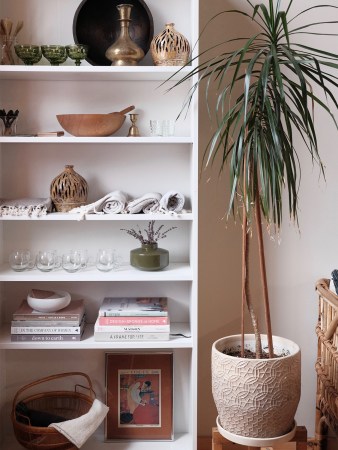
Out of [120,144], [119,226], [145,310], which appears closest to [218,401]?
[145,310]

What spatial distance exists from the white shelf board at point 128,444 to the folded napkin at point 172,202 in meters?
1.03

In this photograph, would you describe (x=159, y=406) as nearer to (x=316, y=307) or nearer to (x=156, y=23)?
(x=316, y=307)

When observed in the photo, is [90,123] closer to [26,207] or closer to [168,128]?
[168,128]

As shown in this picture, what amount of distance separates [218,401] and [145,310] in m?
0.55

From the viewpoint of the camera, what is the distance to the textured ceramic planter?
2.37 metres

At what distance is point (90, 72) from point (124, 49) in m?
0.17

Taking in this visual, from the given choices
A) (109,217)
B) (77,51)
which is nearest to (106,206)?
(109,217)

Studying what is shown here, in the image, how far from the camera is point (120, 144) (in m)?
3.01

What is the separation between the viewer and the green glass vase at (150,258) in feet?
9.36

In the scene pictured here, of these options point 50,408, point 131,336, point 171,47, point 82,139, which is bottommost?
point 50,408

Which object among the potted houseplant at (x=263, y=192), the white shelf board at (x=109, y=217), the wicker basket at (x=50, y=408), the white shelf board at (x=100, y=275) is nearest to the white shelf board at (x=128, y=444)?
the wicker basket at (x=50, y=408)

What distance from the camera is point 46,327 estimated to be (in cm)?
286

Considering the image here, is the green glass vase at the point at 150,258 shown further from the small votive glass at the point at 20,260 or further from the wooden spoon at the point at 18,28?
the wooden spoon at the point at 18,28

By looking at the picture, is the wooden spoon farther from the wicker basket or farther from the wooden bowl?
the wicker basket
